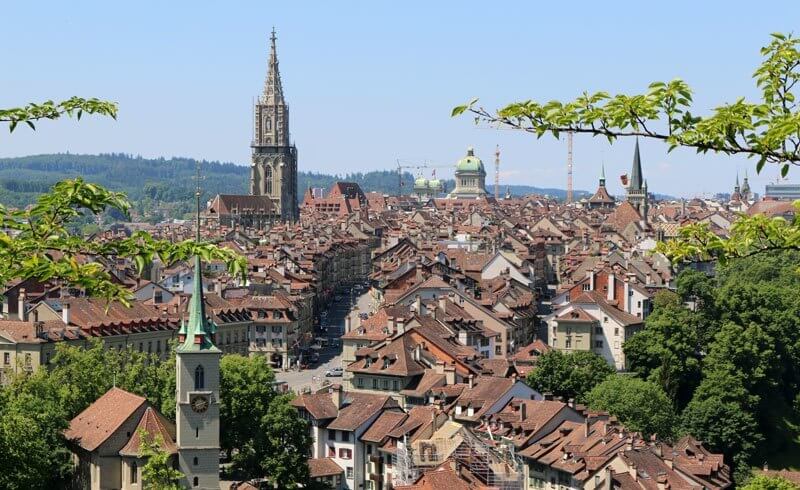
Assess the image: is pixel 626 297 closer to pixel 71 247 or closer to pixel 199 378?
pixel 199 378

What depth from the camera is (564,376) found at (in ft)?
251

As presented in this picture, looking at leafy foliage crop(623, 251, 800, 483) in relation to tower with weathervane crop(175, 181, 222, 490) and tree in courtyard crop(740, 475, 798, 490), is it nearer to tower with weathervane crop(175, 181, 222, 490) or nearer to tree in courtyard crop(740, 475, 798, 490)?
tree in courtyard crop(740, 475, 798, 490)

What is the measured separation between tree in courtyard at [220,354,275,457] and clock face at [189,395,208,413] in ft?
19.4

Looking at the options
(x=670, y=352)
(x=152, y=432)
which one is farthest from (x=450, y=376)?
(x=152, y=432)

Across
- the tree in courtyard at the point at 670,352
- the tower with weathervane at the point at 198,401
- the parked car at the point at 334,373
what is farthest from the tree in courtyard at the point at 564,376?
the tower with weathervane at the point at 198,401

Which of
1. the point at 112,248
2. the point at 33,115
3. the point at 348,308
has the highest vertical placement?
the point at 33,115

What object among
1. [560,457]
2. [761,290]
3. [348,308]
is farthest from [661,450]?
[348,308]

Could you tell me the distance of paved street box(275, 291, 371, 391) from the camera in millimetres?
91688

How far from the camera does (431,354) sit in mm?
77812

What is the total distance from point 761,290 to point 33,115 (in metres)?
83.5

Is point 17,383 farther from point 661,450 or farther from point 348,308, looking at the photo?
point 348,308

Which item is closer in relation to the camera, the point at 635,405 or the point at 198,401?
the point at 198,401

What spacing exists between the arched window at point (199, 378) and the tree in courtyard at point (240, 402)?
596cm

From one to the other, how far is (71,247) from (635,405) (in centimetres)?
6036
